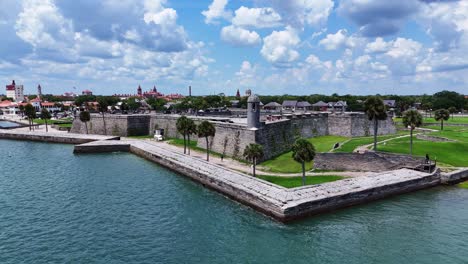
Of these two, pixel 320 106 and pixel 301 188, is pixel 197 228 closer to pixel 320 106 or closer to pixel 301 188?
pixel 301 188

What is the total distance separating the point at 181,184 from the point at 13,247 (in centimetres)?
1810

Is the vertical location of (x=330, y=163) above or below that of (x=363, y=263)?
above

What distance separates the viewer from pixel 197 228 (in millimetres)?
26078

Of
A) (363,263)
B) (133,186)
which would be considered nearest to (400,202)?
(363,263)

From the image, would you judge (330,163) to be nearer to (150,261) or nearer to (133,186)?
(133,186)

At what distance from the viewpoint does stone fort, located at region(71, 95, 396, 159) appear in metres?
45.7

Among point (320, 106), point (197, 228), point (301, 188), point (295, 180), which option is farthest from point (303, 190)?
point (320, 106)

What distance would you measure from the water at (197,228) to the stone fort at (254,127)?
39.9ft

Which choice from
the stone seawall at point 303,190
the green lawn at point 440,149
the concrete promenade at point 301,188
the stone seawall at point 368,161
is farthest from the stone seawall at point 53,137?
the green lawn at point 440,149

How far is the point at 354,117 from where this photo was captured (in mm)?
63281

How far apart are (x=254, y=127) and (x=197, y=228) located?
69.4ft

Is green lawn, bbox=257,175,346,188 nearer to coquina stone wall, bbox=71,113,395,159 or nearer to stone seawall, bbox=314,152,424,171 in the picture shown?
stone seawall, bbox=314,152,424,171

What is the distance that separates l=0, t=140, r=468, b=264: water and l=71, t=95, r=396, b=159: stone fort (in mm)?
12165

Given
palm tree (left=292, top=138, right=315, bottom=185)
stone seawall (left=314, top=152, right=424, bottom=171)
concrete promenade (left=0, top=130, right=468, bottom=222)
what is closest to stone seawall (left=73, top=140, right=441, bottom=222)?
concrete promenade (left=0, top=130, right=468, bottom=222)
